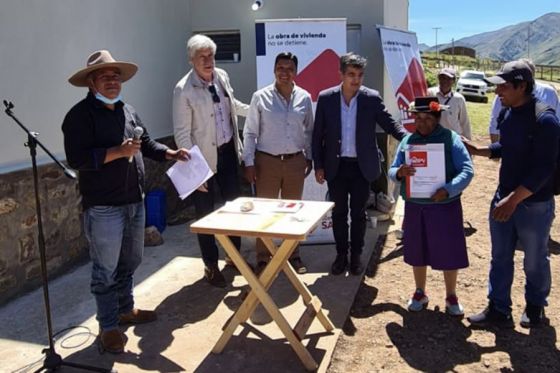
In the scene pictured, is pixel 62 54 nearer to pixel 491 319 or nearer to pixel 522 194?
pixel 522 194

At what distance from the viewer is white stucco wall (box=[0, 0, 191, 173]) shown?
4.27 metres

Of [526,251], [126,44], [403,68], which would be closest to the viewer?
[526,251]

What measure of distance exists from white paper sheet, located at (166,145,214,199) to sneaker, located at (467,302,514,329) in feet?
7.24

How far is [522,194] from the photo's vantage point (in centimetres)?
340

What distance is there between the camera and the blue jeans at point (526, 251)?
355 cm

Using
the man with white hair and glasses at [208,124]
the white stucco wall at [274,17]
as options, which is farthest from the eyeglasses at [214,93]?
the white stucco wall at [274,17]

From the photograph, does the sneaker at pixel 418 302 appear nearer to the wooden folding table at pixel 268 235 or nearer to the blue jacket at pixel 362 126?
the wooden folding table at pixel 268 235

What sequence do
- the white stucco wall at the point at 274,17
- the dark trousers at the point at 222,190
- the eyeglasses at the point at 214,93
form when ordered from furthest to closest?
the white stucco wall at the point at 274,17
the dark trousers at the point at 222,190
the eyeglasses at the point at 214,93

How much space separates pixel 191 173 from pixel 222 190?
2.84 ft

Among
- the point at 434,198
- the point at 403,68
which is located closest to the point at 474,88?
the point at 403,68

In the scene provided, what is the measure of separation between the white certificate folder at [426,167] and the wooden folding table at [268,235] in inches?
26.5

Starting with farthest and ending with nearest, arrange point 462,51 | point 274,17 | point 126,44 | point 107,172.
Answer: point 462,51 < point 274,17 < point 126,44 < point 107,172

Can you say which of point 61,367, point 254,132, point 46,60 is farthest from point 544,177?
point 46,60

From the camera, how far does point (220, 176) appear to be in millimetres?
4711
